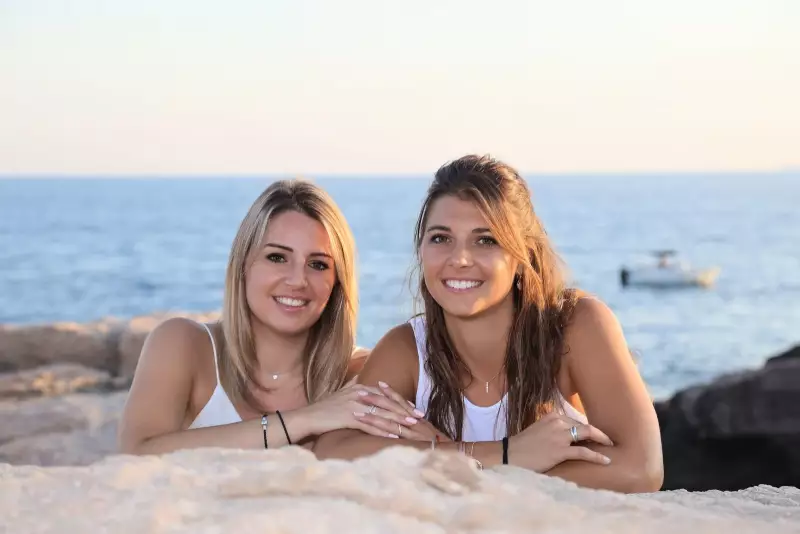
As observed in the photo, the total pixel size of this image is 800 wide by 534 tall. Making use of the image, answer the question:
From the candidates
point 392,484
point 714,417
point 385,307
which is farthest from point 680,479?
point 385,307

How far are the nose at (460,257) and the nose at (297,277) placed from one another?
605 mm

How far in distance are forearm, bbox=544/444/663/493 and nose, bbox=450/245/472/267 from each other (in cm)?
80

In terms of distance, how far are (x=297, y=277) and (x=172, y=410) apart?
697mm

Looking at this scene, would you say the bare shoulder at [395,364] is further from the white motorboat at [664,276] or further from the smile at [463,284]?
the white motorboat at [664,276]

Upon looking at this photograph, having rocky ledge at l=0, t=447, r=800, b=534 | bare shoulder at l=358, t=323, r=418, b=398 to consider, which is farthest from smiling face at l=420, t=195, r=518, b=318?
rocky ledge at l=0, t=447, r=800, b=534

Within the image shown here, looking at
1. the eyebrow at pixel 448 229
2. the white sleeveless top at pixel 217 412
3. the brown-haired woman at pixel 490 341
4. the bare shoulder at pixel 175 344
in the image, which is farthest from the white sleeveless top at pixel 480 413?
the bare shoulder at pixel 175 344

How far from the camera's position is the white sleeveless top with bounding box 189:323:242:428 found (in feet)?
12.6

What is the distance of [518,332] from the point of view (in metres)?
3.71

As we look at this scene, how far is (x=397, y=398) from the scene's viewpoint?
339 centimetres

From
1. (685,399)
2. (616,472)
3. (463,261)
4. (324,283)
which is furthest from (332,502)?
(685,399)

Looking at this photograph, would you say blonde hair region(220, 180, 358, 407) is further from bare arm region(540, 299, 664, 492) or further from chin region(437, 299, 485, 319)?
bare arm region(540, 299, 664, 492)

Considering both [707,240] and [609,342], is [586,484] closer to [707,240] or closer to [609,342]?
[609,342]

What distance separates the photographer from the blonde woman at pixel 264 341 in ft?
12.0

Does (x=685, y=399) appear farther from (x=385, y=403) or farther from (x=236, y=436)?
(x=236, y=436)
